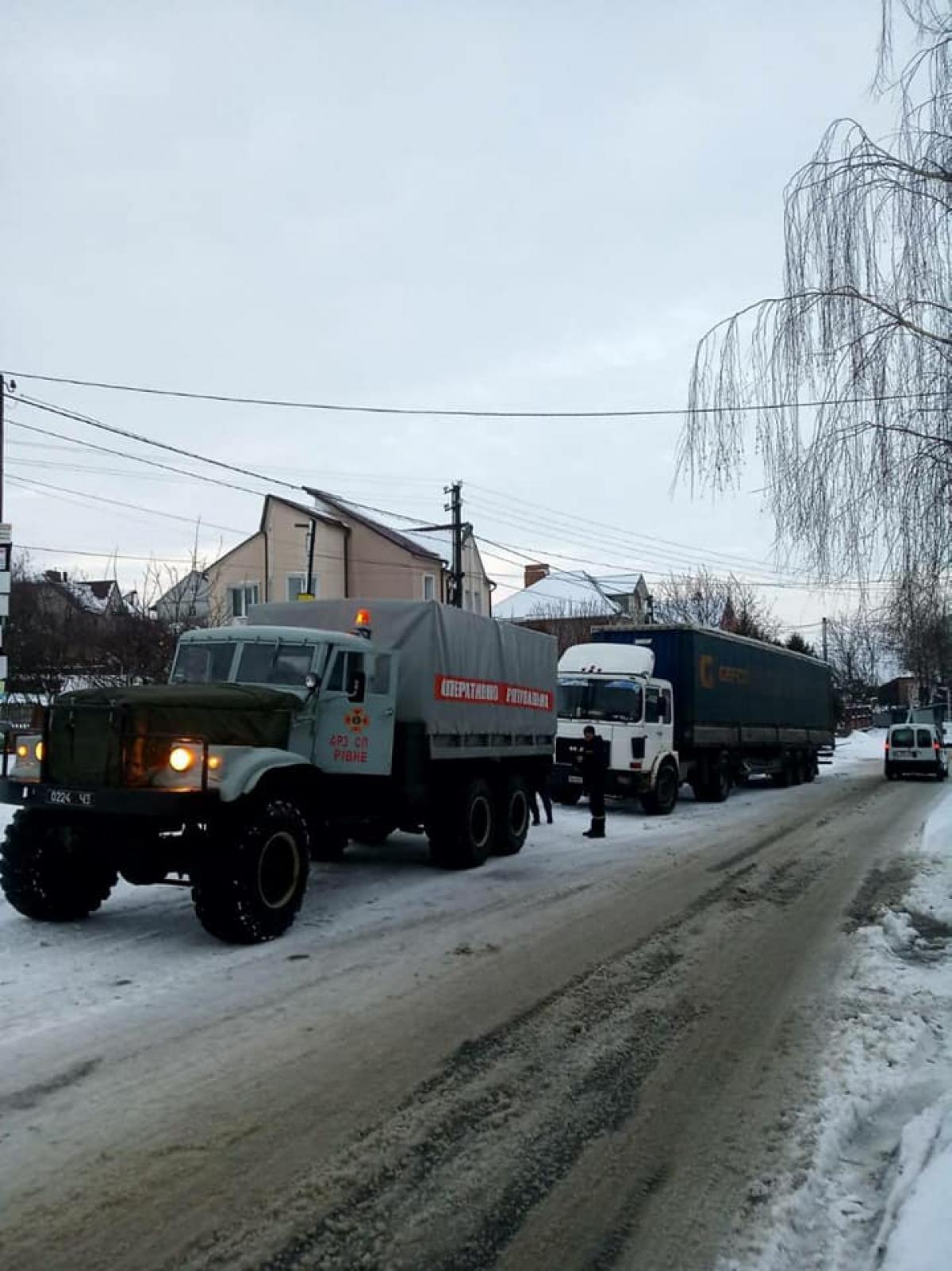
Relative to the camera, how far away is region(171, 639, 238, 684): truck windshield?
31.7ft

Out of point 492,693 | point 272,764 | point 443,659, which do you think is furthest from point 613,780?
point 272,764

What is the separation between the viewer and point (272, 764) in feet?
26.2

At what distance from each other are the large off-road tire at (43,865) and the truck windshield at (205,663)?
1.94 m

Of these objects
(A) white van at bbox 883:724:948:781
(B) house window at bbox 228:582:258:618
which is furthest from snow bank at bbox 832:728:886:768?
(B) house window at bbox 228:582:258:618

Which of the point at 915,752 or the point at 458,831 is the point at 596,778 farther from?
the point at 915,752

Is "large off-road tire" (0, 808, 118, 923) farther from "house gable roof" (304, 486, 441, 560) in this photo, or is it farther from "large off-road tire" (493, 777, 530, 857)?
"house gable roof" (304, 486, 441, 560)

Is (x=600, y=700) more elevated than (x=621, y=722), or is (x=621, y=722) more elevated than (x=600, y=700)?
(x=600, y=700)

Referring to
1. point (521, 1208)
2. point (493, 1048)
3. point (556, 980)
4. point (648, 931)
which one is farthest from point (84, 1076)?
point (648, 931)

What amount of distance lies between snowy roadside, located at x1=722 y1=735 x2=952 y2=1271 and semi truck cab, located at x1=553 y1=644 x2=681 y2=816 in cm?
1076

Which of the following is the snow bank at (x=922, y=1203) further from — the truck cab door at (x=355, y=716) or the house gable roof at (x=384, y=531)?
the house gable roof at (x=384, y=531)

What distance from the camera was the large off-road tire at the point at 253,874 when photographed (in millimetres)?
7598

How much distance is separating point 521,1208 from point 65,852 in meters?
5.53

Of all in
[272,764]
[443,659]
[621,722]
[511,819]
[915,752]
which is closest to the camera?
[272,764]

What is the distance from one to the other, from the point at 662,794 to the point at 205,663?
11.9m
